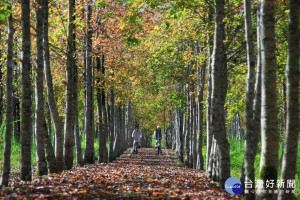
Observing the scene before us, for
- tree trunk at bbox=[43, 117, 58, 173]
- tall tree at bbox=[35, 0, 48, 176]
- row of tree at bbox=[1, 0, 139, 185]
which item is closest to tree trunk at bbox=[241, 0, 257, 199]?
row of tree at bbox=[1, 0, 139, 185]

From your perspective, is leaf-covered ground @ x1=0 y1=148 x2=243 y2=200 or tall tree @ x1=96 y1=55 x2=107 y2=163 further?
tall tree @ x1=96 y1=55 x2=107 y2=163

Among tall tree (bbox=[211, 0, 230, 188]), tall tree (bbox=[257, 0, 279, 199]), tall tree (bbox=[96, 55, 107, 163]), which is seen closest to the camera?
tall tree (bbox=[257, 0, 279, 199])

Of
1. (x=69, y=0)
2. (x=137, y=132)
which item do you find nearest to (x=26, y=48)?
(x=69, y=0)

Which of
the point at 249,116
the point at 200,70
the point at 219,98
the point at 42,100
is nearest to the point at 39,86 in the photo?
the point at 42,100

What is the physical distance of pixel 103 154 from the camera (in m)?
17.3

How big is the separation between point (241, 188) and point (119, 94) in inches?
539

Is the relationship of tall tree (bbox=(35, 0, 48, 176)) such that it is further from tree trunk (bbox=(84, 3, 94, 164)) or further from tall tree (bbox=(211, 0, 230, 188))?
tree trunk (bbox=(84, 3, 94, 164))

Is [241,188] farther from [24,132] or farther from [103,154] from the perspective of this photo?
[103,154]

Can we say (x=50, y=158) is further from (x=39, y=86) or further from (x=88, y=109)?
(x=88, y=109)

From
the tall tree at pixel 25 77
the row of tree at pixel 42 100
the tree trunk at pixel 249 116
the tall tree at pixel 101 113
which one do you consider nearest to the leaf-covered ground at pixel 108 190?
the tree trunk at pixel 249 116

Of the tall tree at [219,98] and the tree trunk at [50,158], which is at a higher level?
the tall tree at [219,98]

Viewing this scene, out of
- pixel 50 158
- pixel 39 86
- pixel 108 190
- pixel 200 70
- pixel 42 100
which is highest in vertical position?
pixel 200 70

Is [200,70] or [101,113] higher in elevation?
[200,70]

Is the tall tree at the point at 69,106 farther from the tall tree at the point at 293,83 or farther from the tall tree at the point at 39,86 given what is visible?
the tall tree at the point at 293,83
